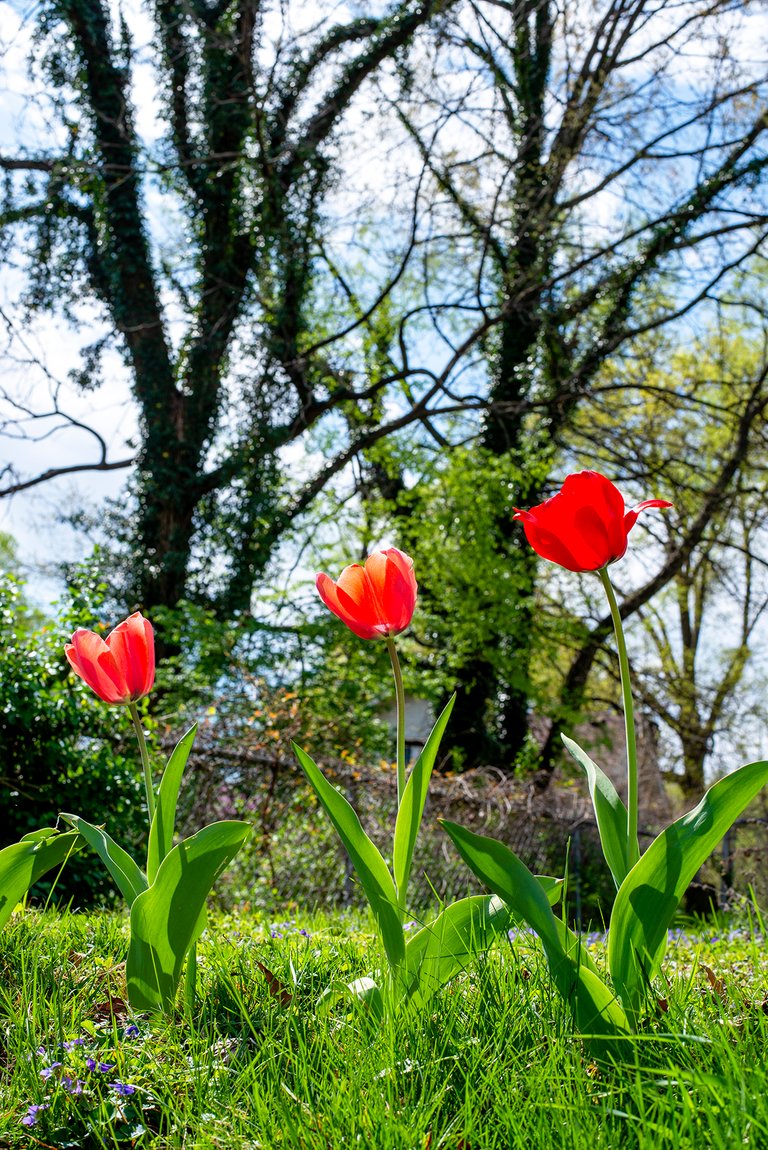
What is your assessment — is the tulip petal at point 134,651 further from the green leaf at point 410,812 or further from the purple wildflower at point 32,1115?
the purple wildflower at point 32,1115

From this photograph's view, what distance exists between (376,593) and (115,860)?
0.83 metres

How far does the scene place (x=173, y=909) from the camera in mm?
1954

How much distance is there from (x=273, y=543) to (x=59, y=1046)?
8514 mm

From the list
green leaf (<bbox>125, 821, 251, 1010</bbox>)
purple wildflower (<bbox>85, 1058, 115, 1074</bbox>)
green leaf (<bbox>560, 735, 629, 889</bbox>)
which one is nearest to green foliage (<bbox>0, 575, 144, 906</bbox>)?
green leaf (<bbox>125, 821, 251, 1010</bbox>)

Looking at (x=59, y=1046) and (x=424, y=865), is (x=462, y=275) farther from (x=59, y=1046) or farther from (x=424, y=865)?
(x=59, y=1046)

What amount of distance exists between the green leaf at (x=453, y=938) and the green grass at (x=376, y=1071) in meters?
0.04

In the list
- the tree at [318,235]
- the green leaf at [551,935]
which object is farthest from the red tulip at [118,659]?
the tree at [318,235]

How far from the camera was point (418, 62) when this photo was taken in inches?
399

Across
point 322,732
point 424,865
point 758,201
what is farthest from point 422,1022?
point 758,201

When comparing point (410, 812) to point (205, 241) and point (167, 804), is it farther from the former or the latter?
point (205, 241)

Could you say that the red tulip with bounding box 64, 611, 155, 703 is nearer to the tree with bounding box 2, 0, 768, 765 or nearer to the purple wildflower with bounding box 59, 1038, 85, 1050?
the purple wildflower with bounding box 59, 1038, 85, 1050

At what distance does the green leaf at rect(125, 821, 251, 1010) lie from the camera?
6.35ft

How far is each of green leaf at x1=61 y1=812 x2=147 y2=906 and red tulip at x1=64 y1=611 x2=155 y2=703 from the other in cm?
28

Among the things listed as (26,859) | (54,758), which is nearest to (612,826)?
(26,859)
